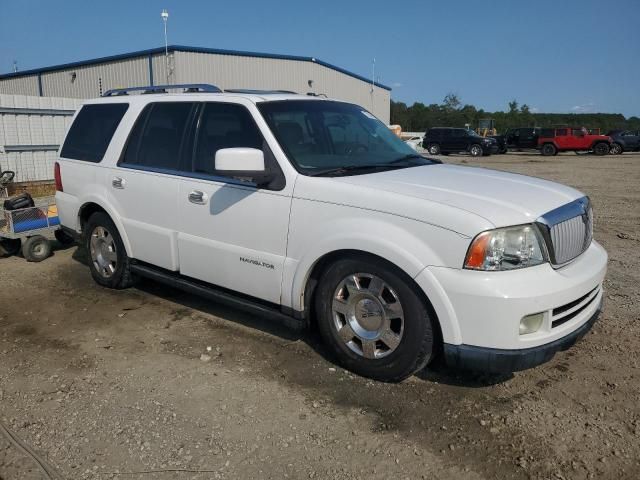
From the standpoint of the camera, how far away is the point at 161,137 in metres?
4.78

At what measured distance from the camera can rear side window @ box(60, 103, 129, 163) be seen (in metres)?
5.30

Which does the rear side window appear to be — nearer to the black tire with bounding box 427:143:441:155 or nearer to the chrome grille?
the chrome grille

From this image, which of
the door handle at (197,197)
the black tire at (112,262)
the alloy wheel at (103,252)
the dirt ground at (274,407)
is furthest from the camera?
the alloy wheel at (103,252)

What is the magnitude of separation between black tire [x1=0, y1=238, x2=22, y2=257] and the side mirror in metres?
4.76

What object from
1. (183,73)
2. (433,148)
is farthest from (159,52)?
(433,148)

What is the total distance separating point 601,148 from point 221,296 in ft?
110

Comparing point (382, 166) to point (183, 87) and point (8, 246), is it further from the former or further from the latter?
point (8, 246)

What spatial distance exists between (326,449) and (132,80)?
1092 inches

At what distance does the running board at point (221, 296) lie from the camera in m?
3.89

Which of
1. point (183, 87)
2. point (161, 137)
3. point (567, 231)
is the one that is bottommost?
point (567, 231)

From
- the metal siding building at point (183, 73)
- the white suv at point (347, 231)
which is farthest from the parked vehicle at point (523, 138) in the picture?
the white suv at point (347, 231)

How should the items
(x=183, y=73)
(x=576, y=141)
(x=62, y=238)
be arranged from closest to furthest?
(x=62, y=238) < (x=183, y=73) < (x=576, y=141)

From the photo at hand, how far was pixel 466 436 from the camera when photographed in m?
3.03

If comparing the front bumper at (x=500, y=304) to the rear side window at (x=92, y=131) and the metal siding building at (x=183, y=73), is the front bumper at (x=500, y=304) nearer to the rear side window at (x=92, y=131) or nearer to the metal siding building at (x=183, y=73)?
the rear side window at (x=92, y=131)
